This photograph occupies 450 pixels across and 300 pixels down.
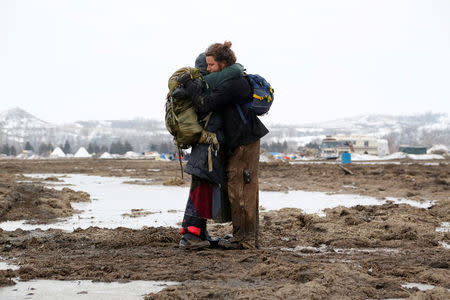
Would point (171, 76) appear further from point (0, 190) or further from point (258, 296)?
point (0, 190)

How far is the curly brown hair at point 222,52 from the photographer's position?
4.59m

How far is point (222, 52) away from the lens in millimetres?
4586

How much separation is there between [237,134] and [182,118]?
1.67 ft

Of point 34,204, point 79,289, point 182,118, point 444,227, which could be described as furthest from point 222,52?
point 34,204

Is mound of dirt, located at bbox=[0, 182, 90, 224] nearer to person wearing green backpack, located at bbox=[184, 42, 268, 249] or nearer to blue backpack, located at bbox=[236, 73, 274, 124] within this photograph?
person wearing green backpack, located at bbox=[184, 42, 268, 249]

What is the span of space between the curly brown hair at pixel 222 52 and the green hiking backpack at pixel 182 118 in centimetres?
21

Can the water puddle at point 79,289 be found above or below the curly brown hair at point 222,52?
below

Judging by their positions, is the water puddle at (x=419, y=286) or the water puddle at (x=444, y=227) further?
the water puddle at (x=444, y=227)

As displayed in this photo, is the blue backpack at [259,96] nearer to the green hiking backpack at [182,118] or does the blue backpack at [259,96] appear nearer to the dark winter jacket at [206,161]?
the dark winter jacket at [206,161]

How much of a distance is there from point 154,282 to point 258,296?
781mm

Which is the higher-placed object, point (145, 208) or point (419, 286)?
point (419, 286)

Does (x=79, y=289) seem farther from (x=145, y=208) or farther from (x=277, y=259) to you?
(x=145, y=208)

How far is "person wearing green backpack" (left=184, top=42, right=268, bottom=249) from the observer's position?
14.8 ft

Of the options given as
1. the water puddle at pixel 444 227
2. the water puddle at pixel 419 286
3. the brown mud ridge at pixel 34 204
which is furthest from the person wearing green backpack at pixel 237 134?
the brown mud ridge at pixel 34 204
